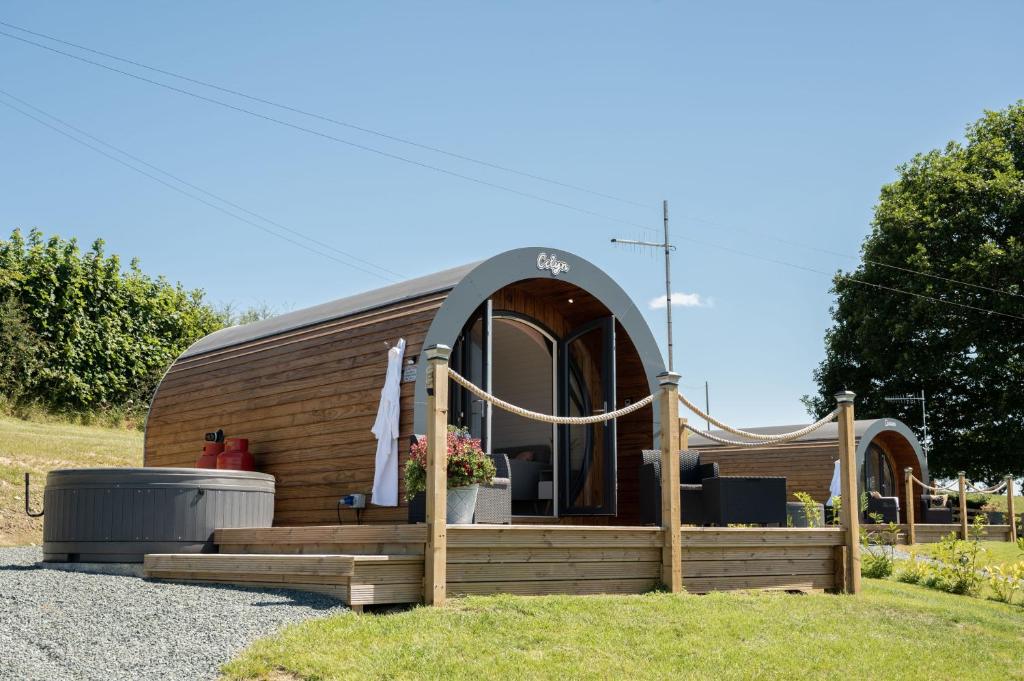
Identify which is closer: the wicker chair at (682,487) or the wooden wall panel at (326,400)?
the wicker chair at (682,487)

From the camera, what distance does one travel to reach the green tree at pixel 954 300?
24219 millimetres

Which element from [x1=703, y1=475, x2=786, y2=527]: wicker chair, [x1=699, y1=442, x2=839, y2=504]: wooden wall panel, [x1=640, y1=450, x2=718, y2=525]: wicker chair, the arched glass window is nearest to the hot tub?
[x1=640, y1=450, x2=718, y2=525]: wicker chair

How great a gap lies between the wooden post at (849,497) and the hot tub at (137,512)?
17.5 feet

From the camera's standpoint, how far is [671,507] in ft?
24.7

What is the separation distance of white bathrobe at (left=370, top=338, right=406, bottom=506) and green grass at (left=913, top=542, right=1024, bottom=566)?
26.0ft

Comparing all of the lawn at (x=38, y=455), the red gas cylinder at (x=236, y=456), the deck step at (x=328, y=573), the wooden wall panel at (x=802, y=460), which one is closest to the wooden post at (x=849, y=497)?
the deck step at (x=328, y=573)

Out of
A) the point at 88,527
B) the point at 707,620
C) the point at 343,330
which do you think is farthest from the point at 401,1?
the point at 707,620

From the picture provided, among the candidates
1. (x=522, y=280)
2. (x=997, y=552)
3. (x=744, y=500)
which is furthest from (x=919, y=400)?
(x=522, y=280)

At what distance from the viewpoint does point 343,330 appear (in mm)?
9852

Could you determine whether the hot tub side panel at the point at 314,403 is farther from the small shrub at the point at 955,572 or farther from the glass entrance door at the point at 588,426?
the small shrub at the point at 955,572

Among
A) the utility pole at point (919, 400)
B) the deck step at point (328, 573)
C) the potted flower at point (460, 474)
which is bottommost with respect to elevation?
the deck step at point (328, 573)

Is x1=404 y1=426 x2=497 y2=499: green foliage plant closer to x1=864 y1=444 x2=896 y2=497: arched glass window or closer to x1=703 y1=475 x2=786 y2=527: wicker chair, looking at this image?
x1=703 y1=475 x2=786 y2=527: wicker chair

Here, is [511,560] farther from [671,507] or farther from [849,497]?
[849,497]

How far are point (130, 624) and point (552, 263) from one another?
5.29m
